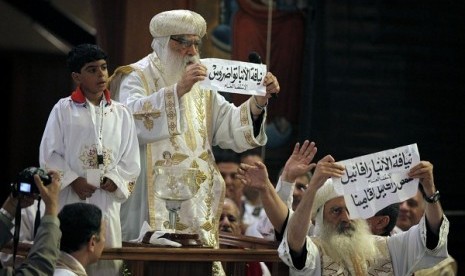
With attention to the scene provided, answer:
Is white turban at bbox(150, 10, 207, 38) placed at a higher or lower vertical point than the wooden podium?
higher

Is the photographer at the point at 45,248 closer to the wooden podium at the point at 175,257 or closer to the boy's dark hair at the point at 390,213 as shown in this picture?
the wooden podium at the point at 175,257

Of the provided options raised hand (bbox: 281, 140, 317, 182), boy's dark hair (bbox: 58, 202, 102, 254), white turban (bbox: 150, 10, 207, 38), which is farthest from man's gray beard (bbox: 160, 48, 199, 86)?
boy's dark hair (bbox: 58, 202, 102, 254)

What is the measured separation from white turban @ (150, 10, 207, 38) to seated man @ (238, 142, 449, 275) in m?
1.14

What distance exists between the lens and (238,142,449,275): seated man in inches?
336

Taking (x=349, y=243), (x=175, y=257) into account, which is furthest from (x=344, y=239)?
(x=175, y=257)

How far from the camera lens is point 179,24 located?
9609 millimetres

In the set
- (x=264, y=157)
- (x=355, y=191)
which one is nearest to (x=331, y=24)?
(x=264, y=157)

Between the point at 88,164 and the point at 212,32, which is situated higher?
the point at 212,32

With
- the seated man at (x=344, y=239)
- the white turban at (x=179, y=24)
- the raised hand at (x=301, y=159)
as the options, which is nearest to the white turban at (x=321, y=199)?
the seated man at (x=344, y=239)

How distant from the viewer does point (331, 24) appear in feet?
51.6

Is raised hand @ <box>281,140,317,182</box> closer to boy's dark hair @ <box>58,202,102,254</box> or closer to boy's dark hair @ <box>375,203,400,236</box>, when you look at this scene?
boy's dark hair @ <box>375,203,400,236</box>

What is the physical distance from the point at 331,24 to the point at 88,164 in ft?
23.6

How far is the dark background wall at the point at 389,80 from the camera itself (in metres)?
15.7

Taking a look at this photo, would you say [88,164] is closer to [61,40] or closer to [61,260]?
[61,260]
